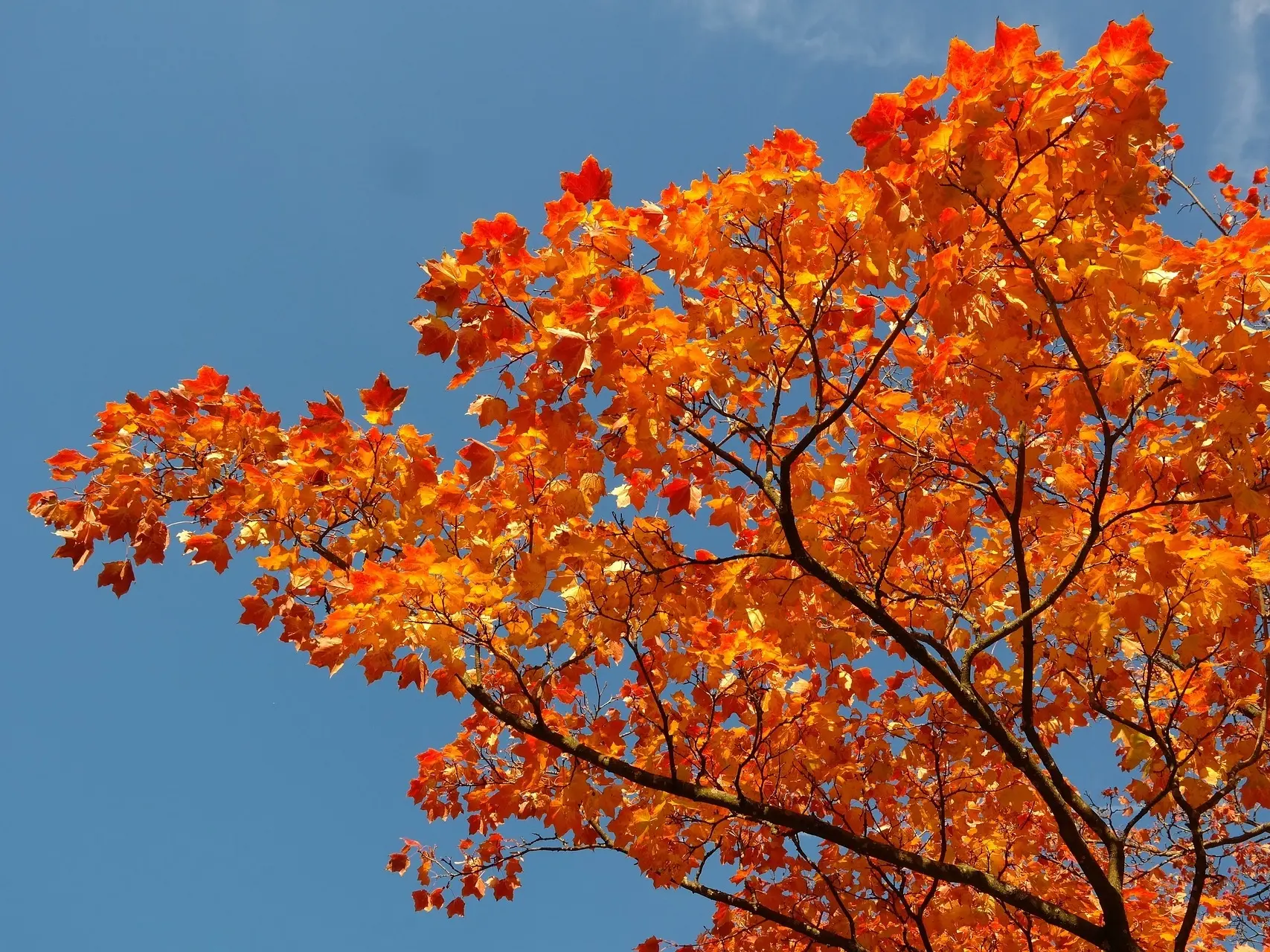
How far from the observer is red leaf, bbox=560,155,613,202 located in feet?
11.9

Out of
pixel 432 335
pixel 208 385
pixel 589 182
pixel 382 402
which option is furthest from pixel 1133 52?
pixel 208 385

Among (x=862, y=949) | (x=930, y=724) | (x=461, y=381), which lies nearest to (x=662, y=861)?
(x=862, y=949)

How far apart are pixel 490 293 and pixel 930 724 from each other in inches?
153

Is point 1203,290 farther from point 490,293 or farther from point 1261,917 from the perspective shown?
point 1261,917

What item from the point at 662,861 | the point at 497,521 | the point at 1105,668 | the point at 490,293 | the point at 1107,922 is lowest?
the point at 1107,922

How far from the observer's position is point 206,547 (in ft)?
14.6

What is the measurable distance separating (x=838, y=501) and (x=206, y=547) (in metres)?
3.37

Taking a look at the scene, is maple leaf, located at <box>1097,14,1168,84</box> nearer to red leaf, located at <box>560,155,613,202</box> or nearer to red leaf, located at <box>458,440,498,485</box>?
red leaf, located at <box>560,155,613,202</box>

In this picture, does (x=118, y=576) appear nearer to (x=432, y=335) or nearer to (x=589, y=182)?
(x=432, y=335)

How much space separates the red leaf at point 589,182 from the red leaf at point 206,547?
2.64 m

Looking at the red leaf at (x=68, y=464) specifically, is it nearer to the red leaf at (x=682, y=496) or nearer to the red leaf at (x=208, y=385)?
the red leaf at (x=208, y=385)

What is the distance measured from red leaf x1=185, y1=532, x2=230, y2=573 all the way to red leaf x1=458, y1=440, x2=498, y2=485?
1.52 m

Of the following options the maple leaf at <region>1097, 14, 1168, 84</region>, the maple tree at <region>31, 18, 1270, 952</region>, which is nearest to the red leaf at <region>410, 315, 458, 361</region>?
the maple tree at <region>31, 18, 1270, 952</region>

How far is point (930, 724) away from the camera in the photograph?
537 centimetres
